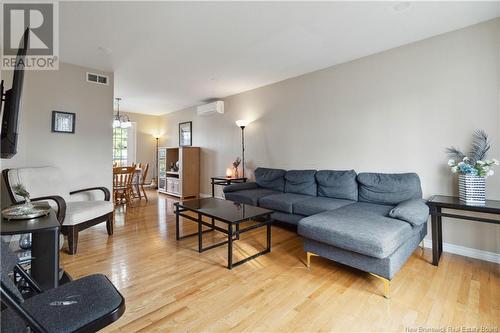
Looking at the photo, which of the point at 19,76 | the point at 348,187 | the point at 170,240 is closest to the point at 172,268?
the point at 170,240

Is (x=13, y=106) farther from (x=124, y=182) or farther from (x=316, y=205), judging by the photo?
(x=124, y=182)

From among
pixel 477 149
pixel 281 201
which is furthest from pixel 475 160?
pixel 281 201

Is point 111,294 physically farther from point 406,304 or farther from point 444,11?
point 444,11

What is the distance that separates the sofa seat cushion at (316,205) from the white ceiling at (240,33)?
2.00 metres

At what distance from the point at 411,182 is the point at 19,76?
3532mm

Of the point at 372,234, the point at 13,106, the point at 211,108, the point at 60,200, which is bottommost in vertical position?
the point at 372,234

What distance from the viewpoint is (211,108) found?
5.48 meters

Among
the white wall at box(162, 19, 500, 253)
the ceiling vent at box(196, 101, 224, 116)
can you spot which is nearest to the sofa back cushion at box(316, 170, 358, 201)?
the white wall at box(162, 19, 500, 253)

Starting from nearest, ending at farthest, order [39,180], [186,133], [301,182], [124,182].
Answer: [39,180]
[301,182]
[124,182]
[186,133]

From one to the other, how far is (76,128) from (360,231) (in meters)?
4.11

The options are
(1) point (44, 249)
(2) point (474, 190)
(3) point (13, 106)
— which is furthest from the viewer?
(2) point (474, 190)

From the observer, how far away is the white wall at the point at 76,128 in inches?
125

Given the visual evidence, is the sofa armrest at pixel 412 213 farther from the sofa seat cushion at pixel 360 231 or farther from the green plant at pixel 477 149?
the green plant at pixel 477 149

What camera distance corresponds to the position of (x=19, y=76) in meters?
1.26
